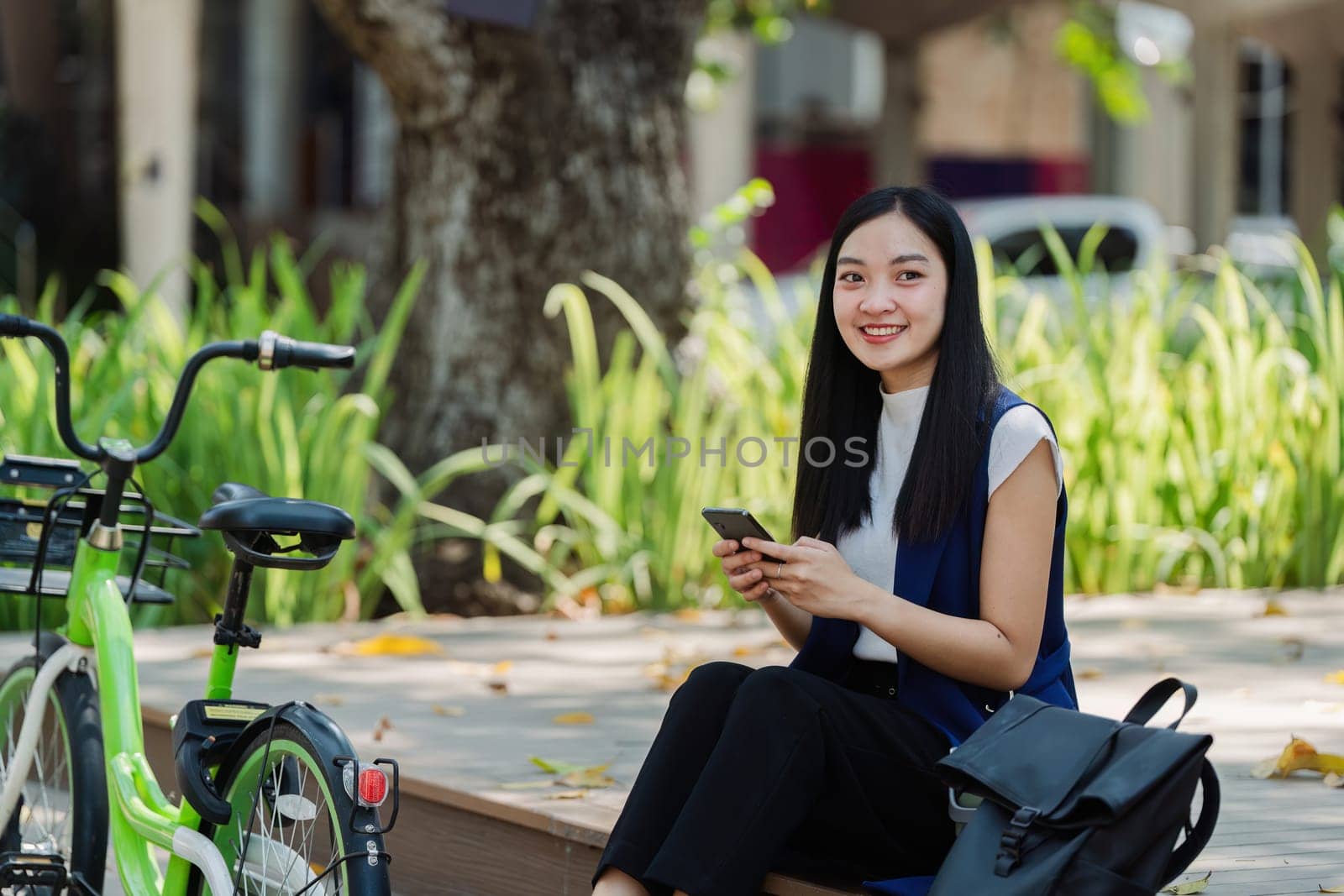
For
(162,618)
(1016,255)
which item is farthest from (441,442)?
(1016,255)

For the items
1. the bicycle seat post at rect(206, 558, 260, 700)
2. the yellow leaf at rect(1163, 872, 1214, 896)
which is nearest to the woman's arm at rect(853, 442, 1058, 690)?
the yellow leaf at rect(1163, 872, 1214, 896)

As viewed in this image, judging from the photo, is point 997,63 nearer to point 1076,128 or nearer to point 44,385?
point 1076,128

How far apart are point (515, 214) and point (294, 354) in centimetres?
280

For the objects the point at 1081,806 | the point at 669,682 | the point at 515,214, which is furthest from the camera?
the point at 515,214

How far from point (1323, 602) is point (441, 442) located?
102 inches

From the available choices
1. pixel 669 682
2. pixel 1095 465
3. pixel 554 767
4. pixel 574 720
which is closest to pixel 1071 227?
pixel 1095 465

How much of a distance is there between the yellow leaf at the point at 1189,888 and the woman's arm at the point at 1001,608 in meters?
0.34

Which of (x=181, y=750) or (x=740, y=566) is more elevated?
(x=740, y=566)

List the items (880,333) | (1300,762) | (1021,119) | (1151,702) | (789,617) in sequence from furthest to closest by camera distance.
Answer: (1021,119), (1300,762), (789,617), (880,333), (1151,702)

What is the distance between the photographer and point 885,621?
2.19 meters

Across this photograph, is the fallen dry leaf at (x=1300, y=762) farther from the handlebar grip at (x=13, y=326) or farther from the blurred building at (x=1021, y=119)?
the blurred building at (x=1021, y=119)

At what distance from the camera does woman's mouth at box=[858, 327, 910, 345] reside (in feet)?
7.77

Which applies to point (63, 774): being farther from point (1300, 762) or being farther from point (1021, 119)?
point (1021, 119)

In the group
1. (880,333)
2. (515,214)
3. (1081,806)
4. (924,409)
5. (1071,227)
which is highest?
(1071,227)
